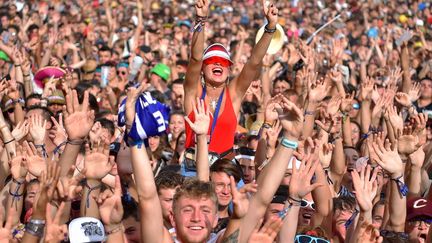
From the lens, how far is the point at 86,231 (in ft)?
19.0

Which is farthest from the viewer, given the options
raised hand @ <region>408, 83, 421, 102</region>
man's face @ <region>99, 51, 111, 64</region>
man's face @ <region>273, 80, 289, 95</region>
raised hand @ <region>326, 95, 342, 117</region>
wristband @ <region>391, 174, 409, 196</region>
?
man's face @ <region>99, 51, 111, 64</region>

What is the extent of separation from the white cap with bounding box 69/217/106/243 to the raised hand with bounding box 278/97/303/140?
1.26 meters

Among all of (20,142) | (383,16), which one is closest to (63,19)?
(383,16)

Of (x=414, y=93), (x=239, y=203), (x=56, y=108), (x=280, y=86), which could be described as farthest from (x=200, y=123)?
(x=280, y=86)

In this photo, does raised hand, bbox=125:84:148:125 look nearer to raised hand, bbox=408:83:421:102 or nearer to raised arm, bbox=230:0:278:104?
raised arm, bbox=230:0:278:104

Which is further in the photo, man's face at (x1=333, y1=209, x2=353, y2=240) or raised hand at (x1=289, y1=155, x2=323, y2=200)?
man's face at (x1=333, y1=209, x2=353, y2=240)

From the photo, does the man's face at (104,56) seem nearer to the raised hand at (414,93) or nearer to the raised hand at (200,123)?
the raised hand at (414,93)

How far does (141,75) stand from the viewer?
46.5 feet

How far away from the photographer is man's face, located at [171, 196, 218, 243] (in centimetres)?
544

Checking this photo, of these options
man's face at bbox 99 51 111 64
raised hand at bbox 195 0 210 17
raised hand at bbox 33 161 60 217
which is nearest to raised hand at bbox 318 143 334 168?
raised hand at bbox 195 0 210 17

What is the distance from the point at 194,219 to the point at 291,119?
1.04m

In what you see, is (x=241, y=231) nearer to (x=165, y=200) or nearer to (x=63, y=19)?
(x=165, y=200)

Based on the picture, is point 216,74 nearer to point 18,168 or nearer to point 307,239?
point 18,168

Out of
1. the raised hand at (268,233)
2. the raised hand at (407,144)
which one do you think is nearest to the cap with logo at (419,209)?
the raised hand at (407,144)
